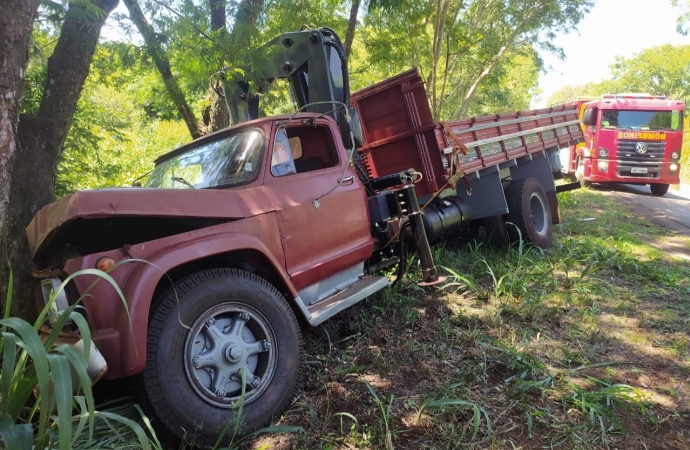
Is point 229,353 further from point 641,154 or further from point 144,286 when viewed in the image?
point 641,154

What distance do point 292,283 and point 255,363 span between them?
65cm

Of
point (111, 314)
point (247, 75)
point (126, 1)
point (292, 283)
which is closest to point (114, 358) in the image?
point (111, 314)

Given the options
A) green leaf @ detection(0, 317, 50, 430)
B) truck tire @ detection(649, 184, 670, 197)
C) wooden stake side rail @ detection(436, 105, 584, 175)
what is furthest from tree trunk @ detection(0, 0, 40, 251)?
truck tire @ detection(649, 184, 670, 197)

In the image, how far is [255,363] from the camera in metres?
2.76

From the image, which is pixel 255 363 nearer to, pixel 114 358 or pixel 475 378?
pixel 114 358

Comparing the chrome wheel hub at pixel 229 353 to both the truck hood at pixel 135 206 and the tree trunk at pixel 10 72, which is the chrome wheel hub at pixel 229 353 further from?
the tree trunk at pixel 10 72

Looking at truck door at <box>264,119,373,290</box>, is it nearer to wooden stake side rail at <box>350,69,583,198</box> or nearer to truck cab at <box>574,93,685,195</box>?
wooden stake side rail at <box>350,69,583,198</box>

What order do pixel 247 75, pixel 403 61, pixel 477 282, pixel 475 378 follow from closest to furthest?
pixel 475 378
pixel 247 75
pixel 477 282
pixel 403 61

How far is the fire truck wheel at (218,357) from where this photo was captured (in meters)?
2.32

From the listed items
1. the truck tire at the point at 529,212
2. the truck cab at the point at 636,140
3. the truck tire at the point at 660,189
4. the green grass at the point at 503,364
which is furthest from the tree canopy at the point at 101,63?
the truck tire at the point at 660,189

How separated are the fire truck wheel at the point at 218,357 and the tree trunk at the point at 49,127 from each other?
1271mm

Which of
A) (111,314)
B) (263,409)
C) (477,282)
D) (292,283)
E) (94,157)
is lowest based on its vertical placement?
(477,282)

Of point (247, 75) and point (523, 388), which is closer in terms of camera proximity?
point (523, 388)

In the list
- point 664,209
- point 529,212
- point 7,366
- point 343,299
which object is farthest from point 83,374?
point 664,209
